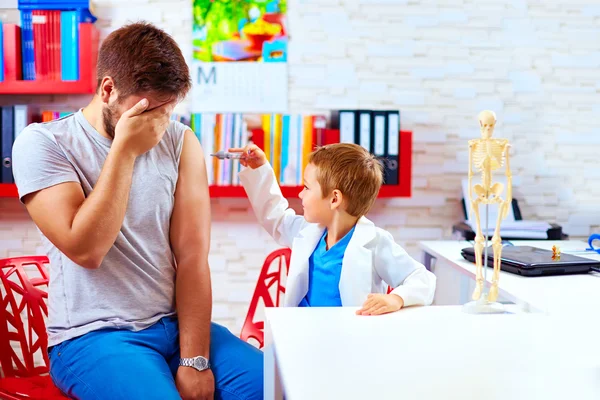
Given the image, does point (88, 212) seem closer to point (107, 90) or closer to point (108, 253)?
point (108, 253)

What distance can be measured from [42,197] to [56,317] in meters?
0.30

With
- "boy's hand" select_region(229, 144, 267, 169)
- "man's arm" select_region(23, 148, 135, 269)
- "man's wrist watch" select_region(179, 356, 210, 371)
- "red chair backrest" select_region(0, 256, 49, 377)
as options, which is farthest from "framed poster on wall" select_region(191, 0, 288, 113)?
"man's wrist watch" select_region(179, 356, 210, 371)

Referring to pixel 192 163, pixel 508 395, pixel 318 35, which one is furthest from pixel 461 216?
pixel 508 395

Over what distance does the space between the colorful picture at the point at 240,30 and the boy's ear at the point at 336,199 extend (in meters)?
1.35

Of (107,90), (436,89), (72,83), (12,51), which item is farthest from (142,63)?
(436,89)

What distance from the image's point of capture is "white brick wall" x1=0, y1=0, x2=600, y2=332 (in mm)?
2994

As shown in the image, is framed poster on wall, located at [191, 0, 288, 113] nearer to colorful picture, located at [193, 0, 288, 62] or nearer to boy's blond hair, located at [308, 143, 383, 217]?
colorful picture, located at [193, 0, 288, 62]

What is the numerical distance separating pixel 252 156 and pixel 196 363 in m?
0.74

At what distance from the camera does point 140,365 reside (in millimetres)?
1376

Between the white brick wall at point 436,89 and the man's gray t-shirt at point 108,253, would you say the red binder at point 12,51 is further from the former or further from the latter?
the man's gray t-shirt at point 108,253

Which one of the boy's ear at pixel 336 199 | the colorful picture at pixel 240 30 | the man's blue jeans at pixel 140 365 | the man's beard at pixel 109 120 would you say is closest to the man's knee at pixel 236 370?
the man's blue jeans at pixel 140 365

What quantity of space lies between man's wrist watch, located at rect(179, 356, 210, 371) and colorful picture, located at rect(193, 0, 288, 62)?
1798mm

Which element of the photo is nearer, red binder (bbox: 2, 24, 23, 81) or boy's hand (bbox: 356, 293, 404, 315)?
boy's hand (bbox: 356, 293, 404, 315)

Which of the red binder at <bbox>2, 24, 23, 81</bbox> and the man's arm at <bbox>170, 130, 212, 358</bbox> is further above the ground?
the red binder at <bbox>2, 24, 23, 81</bbox>
